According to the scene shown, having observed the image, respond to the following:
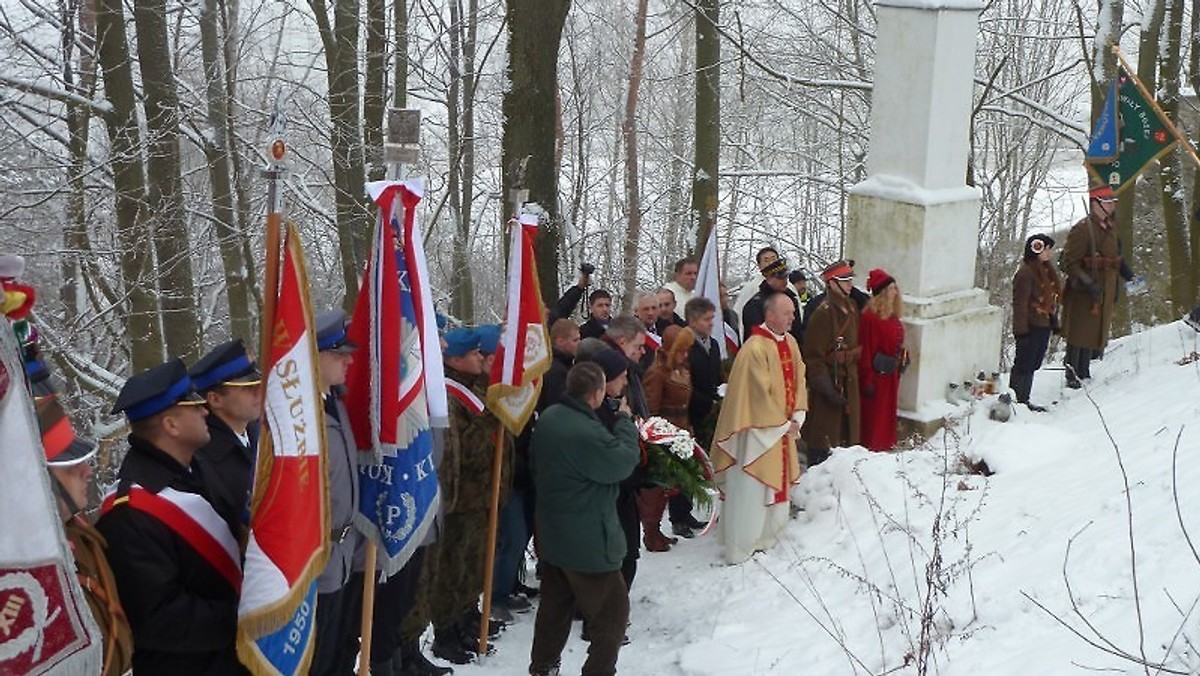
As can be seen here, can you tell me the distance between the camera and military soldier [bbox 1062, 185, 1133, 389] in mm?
9680

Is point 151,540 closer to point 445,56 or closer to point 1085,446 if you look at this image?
point 1085,446

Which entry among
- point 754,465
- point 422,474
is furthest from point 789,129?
point 422,474

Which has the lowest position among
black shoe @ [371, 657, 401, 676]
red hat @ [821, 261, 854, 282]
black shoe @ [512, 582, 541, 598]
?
black shoe @ [512, 582, 541, 598]

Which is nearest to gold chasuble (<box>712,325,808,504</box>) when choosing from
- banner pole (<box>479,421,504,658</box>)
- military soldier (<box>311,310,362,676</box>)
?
banner pole (<box>479,421,504,658</box>)

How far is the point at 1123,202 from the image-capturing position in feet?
49.6

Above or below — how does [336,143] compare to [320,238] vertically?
above

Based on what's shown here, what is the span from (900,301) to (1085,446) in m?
1.60

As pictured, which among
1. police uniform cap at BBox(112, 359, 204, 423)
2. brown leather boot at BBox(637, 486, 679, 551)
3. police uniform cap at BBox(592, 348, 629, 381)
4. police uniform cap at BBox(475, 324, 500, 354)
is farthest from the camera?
brown leather boot at BBox(637, 486, 679, 551)

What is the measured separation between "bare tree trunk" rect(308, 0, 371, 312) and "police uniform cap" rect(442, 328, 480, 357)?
1008 centimetres

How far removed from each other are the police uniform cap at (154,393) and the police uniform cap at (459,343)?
267 centimetres

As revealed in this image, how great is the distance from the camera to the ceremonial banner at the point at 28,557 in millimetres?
2971

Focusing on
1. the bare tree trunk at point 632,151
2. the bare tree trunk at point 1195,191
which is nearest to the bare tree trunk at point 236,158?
the bare tree trunk at point 632,151

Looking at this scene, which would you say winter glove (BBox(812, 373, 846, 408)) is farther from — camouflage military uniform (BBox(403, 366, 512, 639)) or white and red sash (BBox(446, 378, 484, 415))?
white and red sash (BBox(446, 378, 484, 415))

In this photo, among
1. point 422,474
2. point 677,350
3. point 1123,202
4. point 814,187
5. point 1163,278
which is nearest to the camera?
point 422,474
